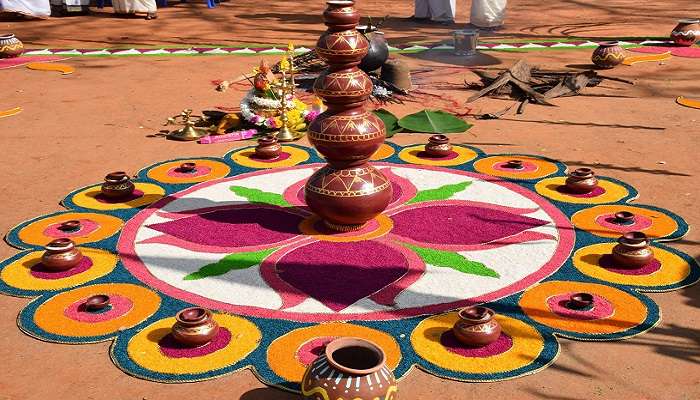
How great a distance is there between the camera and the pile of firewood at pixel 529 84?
477 inches

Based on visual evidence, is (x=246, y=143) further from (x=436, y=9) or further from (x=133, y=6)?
(x=133, y=6)

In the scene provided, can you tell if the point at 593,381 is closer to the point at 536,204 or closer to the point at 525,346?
the point at 525,346

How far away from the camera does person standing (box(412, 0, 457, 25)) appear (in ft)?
65.4

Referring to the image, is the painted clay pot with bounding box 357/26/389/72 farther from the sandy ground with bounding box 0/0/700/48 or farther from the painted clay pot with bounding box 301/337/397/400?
the painted clay pot with bounding box 301/337/397/400

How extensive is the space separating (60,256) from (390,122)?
17.9 ft

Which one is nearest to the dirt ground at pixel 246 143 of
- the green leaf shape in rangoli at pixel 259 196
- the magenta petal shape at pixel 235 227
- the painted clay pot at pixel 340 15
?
the magenta petal shape at pixel 235 227

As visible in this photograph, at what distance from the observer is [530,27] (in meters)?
19.6

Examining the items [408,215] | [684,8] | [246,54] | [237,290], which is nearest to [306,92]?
[246,54]

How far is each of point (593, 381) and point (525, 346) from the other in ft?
1.78

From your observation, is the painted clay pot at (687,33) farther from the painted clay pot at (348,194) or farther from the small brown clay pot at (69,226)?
the small brown clay pot at (69,226)

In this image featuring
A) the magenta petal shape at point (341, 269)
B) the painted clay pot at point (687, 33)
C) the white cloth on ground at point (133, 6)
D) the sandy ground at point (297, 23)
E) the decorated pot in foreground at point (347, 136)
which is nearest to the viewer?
the magenta petal shape at point (341, 269)

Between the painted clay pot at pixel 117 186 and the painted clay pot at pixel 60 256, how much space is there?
1574 millimetres

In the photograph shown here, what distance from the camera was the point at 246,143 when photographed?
10.1 metres

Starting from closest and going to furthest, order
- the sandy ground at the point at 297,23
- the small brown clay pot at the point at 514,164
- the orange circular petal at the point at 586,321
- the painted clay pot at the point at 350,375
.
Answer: the painted clay pot at the point at 350,375 < the orange circular petal at the point at 586,321 < the small brown clay pot at the point at 514,164 < the sandy ground at the point at 297,23
